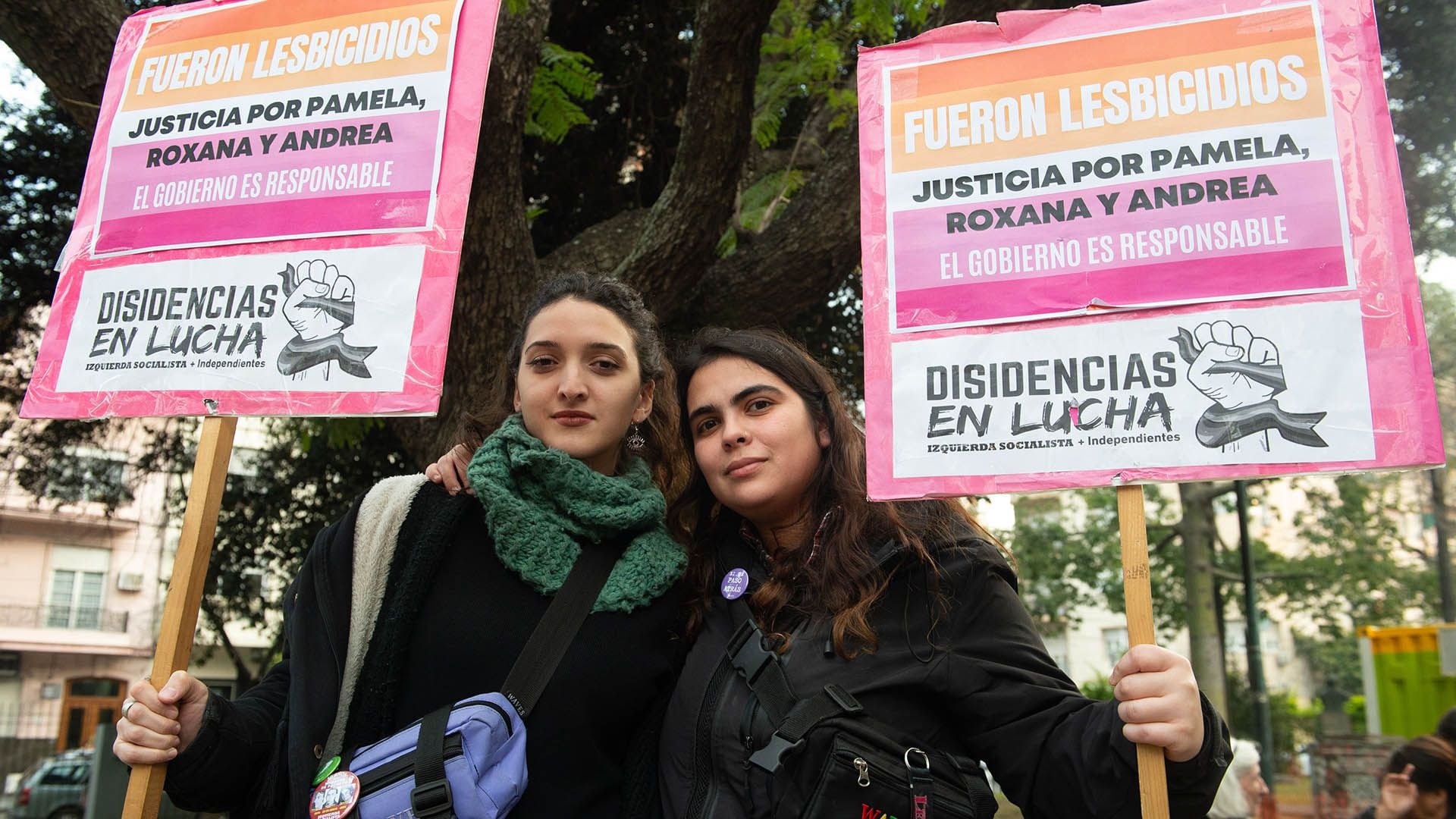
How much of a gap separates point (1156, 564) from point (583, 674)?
2221 cm

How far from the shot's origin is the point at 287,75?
2893 millimetres

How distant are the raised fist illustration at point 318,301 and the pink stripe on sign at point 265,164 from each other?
22 cm

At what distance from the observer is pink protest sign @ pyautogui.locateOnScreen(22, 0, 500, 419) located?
258 cm

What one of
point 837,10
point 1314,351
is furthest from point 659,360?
point 837,10

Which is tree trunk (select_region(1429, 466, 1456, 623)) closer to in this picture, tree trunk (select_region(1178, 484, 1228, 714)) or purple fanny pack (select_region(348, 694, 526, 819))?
tree trunk (select_region(1178, 484, 1228, 714))

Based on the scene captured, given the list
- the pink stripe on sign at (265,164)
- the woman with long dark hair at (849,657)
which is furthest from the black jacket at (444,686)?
the pink stripe on sign at (265,164)

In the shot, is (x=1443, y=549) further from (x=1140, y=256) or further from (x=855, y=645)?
(x=855, y=645)

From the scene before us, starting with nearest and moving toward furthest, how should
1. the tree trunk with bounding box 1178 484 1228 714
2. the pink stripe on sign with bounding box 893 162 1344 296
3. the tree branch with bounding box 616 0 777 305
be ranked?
the pink stripe on sign with bounding box 893 162 1344 296
the tree branch with bounding box 616 0 777 305
the tree trunk with bounding box 1178 484 1228 714

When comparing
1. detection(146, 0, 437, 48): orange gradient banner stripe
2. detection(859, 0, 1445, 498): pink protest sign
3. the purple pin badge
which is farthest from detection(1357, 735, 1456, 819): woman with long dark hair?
detection(146, 0, 437, 48): orange gradient banner stripe

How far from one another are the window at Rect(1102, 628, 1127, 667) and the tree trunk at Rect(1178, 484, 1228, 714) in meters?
26.2

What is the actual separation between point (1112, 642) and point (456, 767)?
46.9 metres

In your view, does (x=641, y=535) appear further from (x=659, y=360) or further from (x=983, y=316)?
(x=983, y=316)

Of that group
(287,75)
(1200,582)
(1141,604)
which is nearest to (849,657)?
(1141,604)

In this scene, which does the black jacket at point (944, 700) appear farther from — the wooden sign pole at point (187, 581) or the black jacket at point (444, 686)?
the wooden sign pole at point (187, 581)
